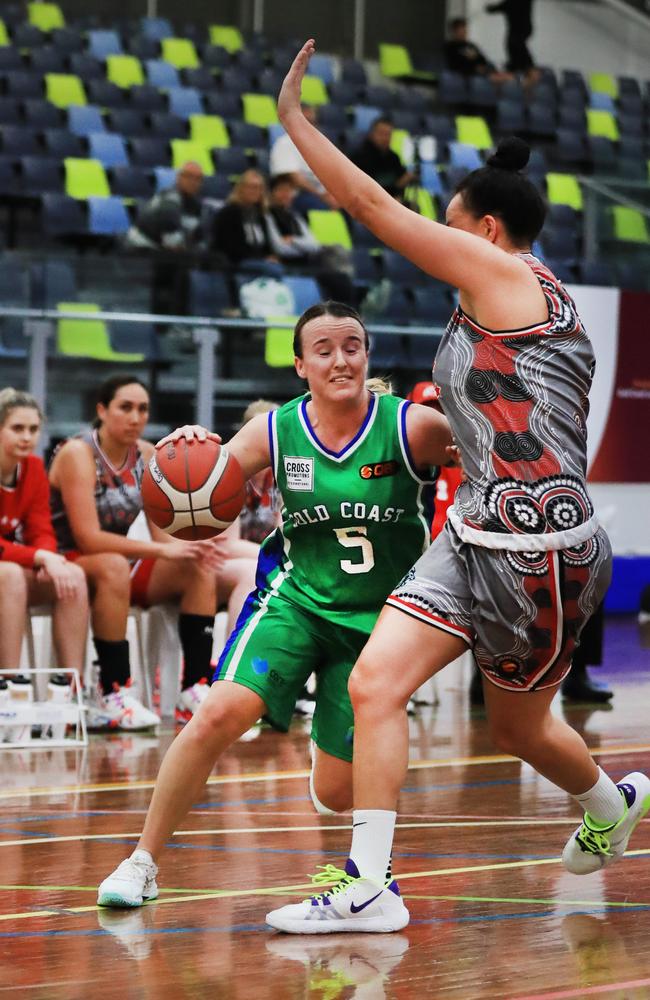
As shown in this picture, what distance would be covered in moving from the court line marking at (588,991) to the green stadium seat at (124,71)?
39.3 ft

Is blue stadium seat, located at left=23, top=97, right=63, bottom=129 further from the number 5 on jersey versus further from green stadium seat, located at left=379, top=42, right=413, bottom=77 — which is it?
the number 5 on jersey

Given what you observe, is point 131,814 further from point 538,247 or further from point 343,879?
point 538,247

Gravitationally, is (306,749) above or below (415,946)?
below

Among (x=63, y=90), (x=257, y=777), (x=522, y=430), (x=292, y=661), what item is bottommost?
(x=257, y=777)

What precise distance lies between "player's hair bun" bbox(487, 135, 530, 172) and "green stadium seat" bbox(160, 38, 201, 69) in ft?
39.1

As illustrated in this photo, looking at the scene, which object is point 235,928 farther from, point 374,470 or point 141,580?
point 141,580

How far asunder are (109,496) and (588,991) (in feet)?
14.0

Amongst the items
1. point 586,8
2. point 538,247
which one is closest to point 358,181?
point 538,247

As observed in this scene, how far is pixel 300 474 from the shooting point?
3861 millimetres

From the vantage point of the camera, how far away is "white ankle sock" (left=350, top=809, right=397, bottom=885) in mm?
3340

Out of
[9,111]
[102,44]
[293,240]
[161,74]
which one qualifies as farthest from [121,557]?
[102,44]

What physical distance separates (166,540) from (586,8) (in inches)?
540

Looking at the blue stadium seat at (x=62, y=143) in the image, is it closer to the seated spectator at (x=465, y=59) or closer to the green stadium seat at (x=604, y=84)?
the seated spectator at (x=465, y=59)

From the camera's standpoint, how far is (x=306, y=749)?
6273 millimetres
